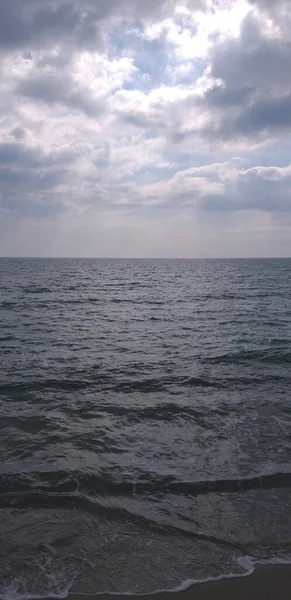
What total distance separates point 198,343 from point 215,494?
13.0 meters

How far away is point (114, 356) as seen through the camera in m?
17.2

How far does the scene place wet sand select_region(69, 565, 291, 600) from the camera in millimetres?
4559

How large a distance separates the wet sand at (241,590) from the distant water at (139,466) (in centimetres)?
18

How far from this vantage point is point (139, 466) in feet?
25.3

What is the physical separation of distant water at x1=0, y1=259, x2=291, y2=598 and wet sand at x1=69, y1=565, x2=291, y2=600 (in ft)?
0.59

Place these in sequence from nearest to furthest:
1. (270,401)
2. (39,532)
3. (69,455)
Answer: (39,532) < (69,455) < (270,401)

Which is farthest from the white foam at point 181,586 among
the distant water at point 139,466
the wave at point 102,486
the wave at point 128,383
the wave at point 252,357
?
the wave at point 252,357

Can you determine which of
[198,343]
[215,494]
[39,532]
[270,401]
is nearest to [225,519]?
[215,494]

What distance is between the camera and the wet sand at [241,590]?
456 cm

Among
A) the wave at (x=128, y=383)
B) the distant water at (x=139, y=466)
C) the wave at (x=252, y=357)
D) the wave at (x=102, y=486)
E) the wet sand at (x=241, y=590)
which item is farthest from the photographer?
the wave at (x=252, y=357)

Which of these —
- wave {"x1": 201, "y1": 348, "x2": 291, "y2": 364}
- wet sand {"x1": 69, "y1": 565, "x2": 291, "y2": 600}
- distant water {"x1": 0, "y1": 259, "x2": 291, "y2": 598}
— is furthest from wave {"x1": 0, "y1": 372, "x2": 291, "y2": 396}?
wet sand {"x1": 69, "y1": 565, "x2": 291, "y2": 600}

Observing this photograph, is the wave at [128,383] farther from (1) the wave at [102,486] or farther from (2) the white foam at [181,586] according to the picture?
(2) the white foam at [181,586]

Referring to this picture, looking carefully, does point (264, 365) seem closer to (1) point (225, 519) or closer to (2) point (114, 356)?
(2) point (114, 356)

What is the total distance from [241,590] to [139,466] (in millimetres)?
3366
